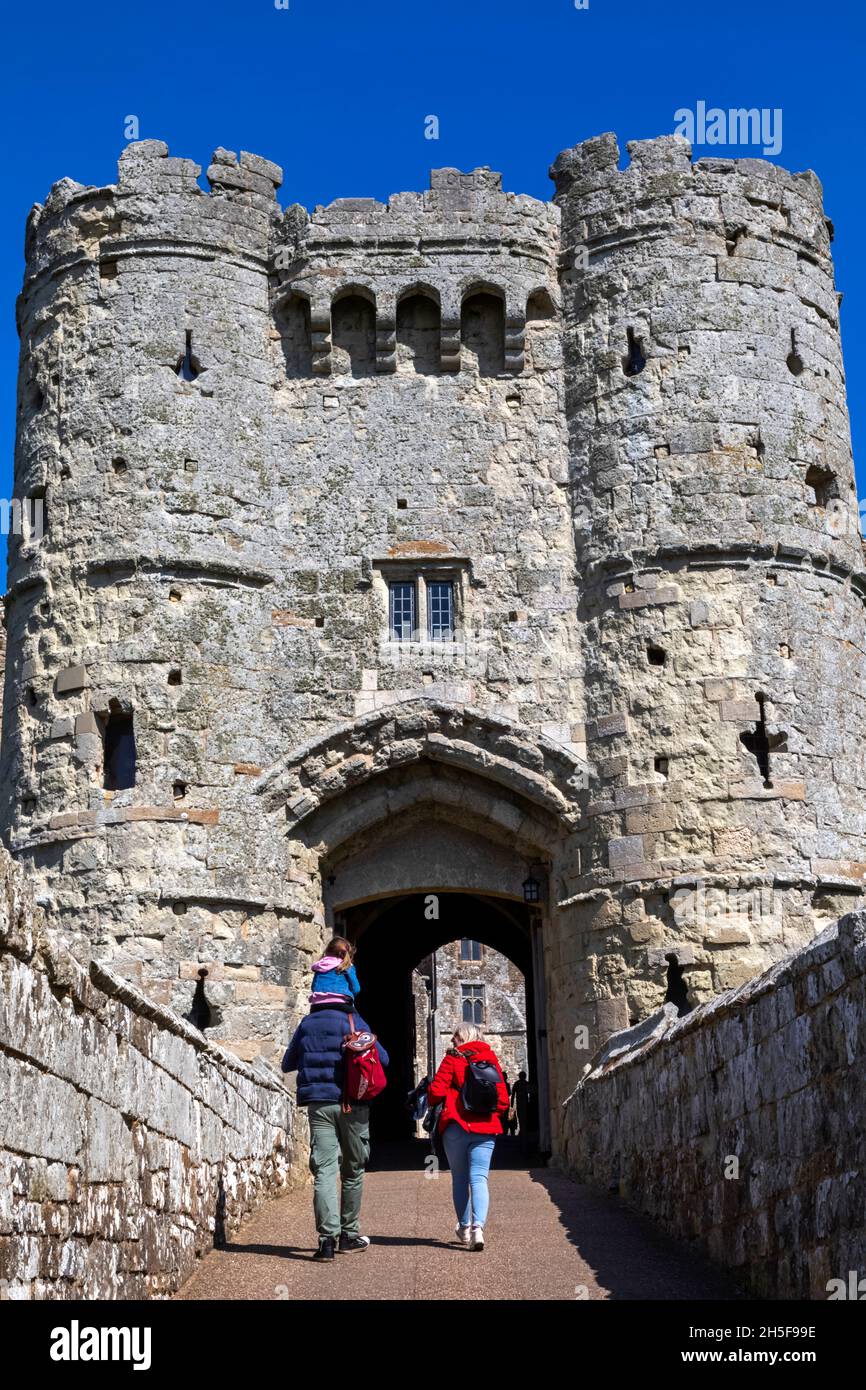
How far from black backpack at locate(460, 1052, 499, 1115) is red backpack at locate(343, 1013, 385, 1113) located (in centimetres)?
45

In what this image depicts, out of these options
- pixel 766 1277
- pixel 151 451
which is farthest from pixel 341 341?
pixel 766 1277

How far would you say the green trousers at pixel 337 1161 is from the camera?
842 cm

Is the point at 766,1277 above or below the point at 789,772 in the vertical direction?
below

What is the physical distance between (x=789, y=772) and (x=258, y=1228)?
25.9 feet

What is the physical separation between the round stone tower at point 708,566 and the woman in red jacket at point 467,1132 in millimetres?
6692

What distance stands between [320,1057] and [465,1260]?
1.30 meters

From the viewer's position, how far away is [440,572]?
17172mm

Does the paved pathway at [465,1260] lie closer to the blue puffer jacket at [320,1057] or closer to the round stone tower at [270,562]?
the blue puffer jacket at [320,1057]

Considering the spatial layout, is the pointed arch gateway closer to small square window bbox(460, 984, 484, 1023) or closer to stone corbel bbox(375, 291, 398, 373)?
stone corbel bbox(375, 291, 398, 373)

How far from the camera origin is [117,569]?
16.7 meters

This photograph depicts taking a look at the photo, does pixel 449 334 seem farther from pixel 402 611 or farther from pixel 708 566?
pixel 708 566

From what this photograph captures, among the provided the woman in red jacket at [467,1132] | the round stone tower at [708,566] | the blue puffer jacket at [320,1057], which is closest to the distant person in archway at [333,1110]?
the blue puffer jacket at [320,1057]

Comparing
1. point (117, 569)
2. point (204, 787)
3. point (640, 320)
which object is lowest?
point (204, 787)

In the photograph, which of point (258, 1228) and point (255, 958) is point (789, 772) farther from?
point (258, 1228)
